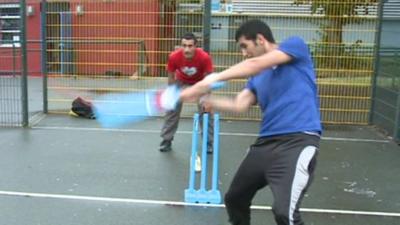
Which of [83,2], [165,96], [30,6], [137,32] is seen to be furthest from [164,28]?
[30,6]

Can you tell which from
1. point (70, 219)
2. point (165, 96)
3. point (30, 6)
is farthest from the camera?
point (30, 6)

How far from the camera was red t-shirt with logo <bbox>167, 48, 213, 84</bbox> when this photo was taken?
7.27 meters

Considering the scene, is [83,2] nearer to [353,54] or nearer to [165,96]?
[353,54]

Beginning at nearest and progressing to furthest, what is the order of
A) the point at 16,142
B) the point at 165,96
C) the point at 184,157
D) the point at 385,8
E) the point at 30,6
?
the point at 165,96
the point at 184,157
the point at 16,142
the point at 385,8
the point at 30,6

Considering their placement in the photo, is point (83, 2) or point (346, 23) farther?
point (83, 2)

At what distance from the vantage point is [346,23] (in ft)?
32.3

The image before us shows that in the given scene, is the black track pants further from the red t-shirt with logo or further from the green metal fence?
the green metal fence

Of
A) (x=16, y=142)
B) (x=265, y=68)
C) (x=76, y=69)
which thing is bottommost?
(x=16, y=142)

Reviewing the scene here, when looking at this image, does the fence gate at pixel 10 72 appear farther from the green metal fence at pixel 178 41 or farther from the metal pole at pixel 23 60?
the green metal fence at pixel 178 41

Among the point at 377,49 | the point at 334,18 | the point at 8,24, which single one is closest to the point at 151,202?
the point at 334,18

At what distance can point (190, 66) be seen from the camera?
731 centimetres

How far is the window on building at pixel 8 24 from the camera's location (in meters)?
11.5

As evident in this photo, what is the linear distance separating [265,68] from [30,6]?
1602 centimetres

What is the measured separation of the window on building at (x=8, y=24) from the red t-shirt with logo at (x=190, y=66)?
518 centimetres
